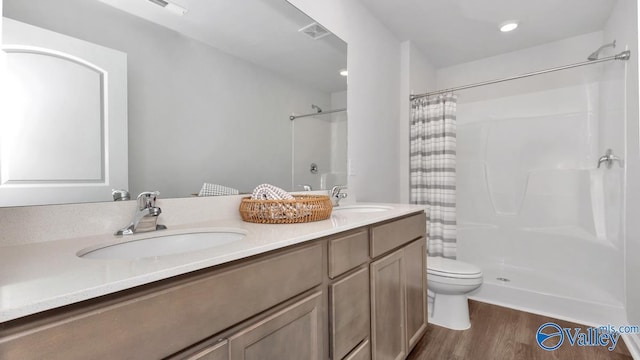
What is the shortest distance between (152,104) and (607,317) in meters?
2.94

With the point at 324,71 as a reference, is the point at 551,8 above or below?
above

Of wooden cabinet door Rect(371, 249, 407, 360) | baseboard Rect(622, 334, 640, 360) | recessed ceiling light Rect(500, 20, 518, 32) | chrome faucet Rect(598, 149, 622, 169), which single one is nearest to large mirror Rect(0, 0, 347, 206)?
wooden cabinet door Rect(371, 249, 407, 360)

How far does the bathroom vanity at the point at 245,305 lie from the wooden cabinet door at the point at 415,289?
0.46 ft

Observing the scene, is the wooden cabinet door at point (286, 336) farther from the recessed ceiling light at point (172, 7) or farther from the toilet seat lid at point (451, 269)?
the toilet seat lid at point (451, 269)

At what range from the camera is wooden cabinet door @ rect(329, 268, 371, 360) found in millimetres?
1000

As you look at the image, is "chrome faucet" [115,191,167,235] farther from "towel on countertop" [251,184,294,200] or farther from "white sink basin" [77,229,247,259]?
"towel on countertop" [251,184,294,200]

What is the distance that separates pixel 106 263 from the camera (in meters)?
0.59

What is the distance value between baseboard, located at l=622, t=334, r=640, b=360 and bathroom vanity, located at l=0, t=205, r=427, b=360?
144 cm

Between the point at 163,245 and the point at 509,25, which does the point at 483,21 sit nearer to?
the point at 509,25

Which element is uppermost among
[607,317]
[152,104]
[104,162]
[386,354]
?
[152,104]

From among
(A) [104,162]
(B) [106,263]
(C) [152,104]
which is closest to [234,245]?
(B) [106,263]

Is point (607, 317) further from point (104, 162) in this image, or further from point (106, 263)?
point (104, 162)

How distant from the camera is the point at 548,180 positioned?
271cm

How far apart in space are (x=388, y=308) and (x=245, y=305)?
86 cm
